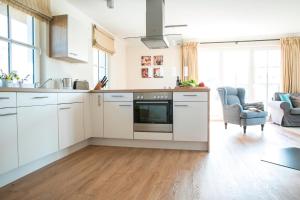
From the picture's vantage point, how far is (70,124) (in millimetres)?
2971

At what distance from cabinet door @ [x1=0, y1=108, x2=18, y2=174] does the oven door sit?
166cm

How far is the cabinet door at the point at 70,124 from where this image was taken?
280 cm

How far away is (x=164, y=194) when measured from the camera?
181cm

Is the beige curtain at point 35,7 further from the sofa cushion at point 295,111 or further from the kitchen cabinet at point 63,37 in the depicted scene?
the sofa cushion at point 295,111

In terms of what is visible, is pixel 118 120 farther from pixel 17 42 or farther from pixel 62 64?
pixel 17 42

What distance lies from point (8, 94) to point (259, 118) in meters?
4.49

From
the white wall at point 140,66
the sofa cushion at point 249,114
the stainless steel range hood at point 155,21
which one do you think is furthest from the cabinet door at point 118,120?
the white wall at point 140,66

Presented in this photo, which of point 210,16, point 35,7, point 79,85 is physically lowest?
point 79,85

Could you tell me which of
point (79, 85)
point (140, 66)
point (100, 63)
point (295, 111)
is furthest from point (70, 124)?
point (295, 111)

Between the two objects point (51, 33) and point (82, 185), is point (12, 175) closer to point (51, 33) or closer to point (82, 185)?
point (82, 185)

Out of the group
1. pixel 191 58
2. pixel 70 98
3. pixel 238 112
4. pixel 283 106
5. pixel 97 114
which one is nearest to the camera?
pixel 70 98

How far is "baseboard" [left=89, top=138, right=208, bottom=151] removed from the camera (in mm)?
3222

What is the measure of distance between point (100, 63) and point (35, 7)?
7.77ft

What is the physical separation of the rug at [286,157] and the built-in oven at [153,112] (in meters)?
1.32
